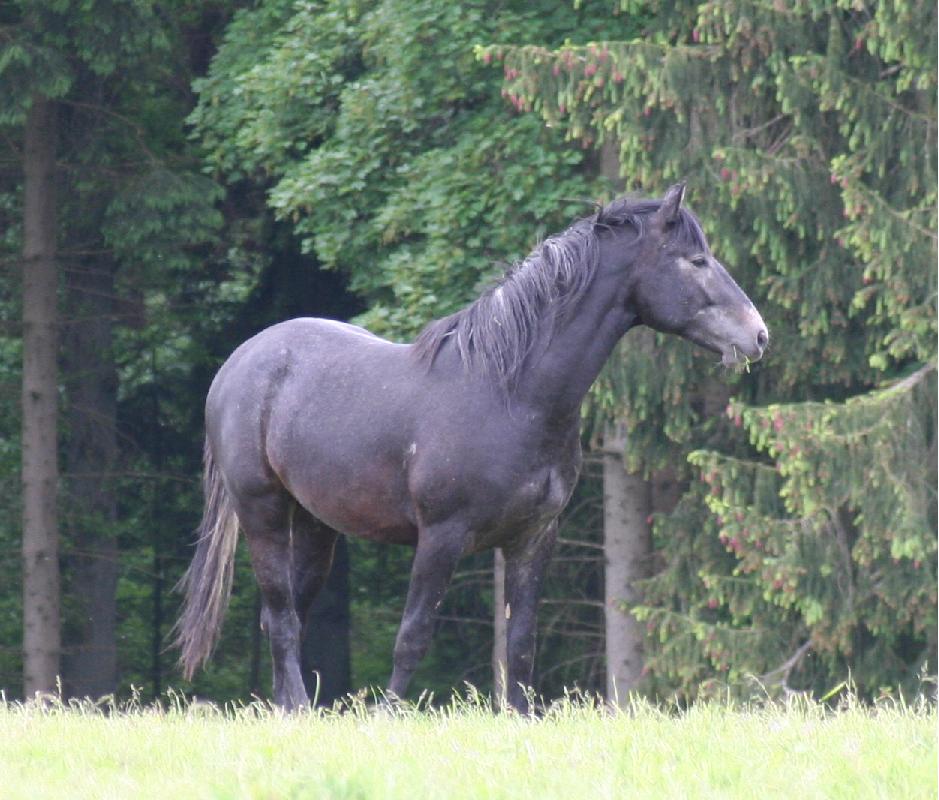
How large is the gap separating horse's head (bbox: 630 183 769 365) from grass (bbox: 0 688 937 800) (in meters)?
1.61

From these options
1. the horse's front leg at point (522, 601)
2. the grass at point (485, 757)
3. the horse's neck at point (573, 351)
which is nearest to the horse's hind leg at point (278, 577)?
the horse's front leg at point (522, 601)

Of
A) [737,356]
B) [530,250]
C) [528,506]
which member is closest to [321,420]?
[528,506]

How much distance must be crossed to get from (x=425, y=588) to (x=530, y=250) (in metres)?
7.90

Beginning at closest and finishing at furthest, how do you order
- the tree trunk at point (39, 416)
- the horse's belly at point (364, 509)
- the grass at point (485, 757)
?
the grass at point (485, 757)
the horse's belly at point (364, 509)
the tree trunk at point (39, 416)

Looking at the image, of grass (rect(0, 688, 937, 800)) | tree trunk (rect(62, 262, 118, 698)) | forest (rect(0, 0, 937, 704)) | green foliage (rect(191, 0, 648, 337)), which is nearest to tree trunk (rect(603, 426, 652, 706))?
forest (rect(0, 0, 937, 704))

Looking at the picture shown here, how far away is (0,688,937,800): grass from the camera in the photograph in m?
4.22

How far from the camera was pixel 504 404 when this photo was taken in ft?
21.4

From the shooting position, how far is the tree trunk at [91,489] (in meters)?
18.1

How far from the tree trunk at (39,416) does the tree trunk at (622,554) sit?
5832mm

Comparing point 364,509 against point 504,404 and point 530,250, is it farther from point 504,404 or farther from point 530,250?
point 530,250

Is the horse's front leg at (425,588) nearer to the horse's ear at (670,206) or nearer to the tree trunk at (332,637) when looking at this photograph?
the horse's ear at (670,206)

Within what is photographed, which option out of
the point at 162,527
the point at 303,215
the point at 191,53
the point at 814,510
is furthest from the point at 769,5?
the point at 162,527

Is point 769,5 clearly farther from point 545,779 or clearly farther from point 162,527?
point 162,527

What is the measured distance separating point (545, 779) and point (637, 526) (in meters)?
10.4
